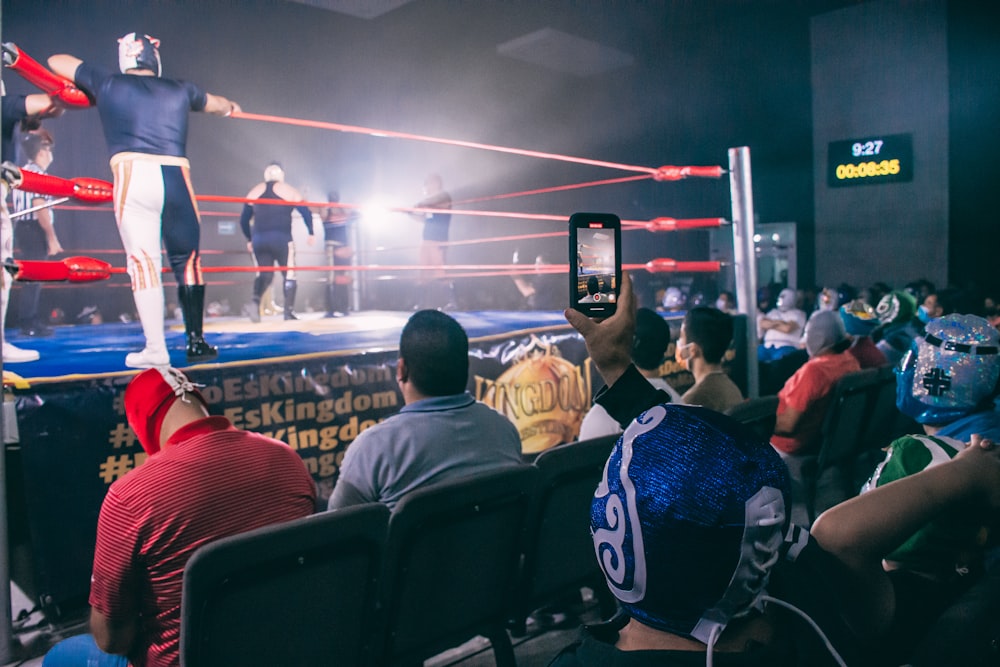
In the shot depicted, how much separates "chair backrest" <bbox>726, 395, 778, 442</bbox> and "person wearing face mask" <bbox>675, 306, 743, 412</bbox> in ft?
0.34

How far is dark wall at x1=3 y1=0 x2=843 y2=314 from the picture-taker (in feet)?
16.0

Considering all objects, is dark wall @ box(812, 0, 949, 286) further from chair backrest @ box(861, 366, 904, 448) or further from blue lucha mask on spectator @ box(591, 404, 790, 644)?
blue lucha mask on spectator @ box(591, 404, 790, 644)

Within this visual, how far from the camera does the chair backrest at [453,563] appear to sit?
4.50 feet

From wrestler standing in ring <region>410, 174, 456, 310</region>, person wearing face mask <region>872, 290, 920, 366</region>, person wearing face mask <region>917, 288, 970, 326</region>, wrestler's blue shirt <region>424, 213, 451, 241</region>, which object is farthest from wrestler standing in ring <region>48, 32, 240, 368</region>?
person wearing face mask <region>917, 288, 970, 326</region>

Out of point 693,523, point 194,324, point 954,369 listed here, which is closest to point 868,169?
point 954,369

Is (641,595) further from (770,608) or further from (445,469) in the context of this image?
(445,469)

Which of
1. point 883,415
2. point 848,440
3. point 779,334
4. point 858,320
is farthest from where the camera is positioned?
point 779,334

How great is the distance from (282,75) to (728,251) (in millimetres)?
5462

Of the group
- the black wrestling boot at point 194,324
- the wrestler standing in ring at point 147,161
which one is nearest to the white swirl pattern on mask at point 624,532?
the wrestler standing in ring at point 147,161

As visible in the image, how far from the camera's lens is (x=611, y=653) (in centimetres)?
59

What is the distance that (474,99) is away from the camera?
607 centimetres

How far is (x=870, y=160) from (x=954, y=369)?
6788mm

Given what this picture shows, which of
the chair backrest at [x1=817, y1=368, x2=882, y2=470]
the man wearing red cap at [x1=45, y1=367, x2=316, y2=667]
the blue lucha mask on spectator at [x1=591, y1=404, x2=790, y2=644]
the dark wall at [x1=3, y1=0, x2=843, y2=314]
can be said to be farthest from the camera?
the dark wall at [x1=3, y1=0, x2=843, y2=314]

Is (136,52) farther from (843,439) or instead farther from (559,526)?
(843,439)
